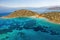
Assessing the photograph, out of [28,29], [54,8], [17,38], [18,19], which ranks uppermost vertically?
[54,8]

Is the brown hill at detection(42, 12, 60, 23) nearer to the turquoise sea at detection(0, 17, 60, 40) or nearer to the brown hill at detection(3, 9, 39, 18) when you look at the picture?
the turquoise sea at detection(0, 17, 60, 40)

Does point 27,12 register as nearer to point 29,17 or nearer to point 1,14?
point 29,17

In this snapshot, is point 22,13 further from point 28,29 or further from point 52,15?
point 52,15

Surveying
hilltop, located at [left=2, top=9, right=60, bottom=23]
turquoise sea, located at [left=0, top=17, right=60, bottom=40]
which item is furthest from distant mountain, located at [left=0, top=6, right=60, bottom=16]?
turquoise sea, located at [left=0, top=17, right=60, bottom=40]

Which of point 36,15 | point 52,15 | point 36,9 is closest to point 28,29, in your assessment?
point 36,15

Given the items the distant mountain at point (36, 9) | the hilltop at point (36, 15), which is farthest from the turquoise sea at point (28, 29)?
the distant mountain at point (36, 9)

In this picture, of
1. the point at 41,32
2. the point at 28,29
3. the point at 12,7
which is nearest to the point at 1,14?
the point at 12,7

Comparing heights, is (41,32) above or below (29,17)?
below

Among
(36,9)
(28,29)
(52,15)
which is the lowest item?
(28,29)
